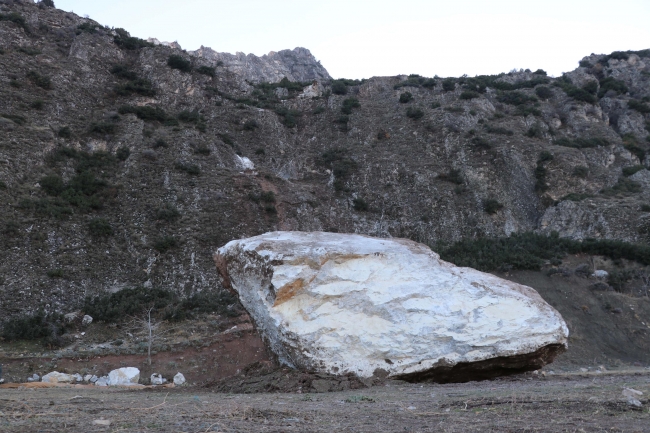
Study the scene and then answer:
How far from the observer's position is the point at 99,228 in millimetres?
26875

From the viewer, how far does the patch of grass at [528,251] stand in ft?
87.8

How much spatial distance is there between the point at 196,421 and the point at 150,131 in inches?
1327

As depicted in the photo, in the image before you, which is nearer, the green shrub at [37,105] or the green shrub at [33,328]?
the green shrub at [33,328]

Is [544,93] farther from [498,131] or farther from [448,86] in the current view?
[498,131]

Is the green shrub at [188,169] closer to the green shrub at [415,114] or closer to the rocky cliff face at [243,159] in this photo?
the rocky cliff face at [243,159]

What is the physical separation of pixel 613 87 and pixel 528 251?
106 feet

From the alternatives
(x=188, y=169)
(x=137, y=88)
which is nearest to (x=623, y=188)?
(x=188, y=169)

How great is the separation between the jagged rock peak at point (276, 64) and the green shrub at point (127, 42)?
28.0 metres

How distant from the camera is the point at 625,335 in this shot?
70.0ft

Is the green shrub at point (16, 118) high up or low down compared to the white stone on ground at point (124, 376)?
up

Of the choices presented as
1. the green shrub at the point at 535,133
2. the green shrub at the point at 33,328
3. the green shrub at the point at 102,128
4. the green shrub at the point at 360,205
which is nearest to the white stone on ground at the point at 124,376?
the green shrub at the point at 33,328

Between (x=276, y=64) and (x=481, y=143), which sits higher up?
(x=276, y=64)

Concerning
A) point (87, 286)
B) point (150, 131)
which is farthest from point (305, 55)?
point (87, 286)

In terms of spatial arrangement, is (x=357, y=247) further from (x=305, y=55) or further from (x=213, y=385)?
(x=305, y=55)
